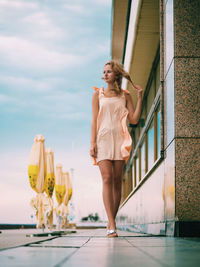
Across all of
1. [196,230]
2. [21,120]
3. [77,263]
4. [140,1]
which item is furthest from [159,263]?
[21,120]

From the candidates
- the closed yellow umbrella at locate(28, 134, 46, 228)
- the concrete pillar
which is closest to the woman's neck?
the concrete pillar

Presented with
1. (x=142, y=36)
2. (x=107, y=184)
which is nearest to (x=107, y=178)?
(x=107, y=184)

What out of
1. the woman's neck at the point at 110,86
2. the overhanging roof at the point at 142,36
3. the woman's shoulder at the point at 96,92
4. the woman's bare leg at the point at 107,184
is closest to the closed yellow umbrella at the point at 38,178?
the woman's bare leg at the point at 107,184

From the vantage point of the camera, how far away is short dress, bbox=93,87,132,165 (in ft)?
18.9

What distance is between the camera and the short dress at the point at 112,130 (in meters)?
5.77

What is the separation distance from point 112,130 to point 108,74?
738 millimetres

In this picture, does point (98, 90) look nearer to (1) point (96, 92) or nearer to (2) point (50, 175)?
(1) point (96, 92)

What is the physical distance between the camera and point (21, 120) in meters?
48.3

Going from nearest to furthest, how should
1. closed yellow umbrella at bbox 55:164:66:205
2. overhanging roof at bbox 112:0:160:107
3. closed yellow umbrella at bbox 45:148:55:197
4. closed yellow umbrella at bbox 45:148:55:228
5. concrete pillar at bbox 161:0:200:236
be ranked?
1. concrete pillar at bbox 161:0:200:236
2. closed yellow umbrella at bbox 45:148:55:228
3. closed yellow umbrella at bbox 45:148:55:197
4. overhanging roof at bbox 112:0:160:107
5. closed yellow umbrella at bbox 55:164:66:205

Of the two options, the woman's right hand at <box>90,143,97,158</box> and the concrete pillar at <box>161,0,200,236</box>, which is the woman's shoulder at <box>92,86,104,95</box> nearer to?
the woman's right hand at <box>90,143,97,158</box>

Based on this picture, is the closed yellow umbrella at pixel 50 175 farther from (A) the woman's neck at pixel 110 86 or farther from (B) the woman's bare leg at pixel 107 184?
(A) the woman's neck at pixel 110 86

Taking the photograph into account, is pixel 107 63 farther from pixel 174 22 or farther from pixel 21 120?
pixel 21 120

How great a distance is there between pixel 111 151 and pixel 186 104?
3.65 ft

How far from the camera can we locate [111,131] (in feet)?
19.1
